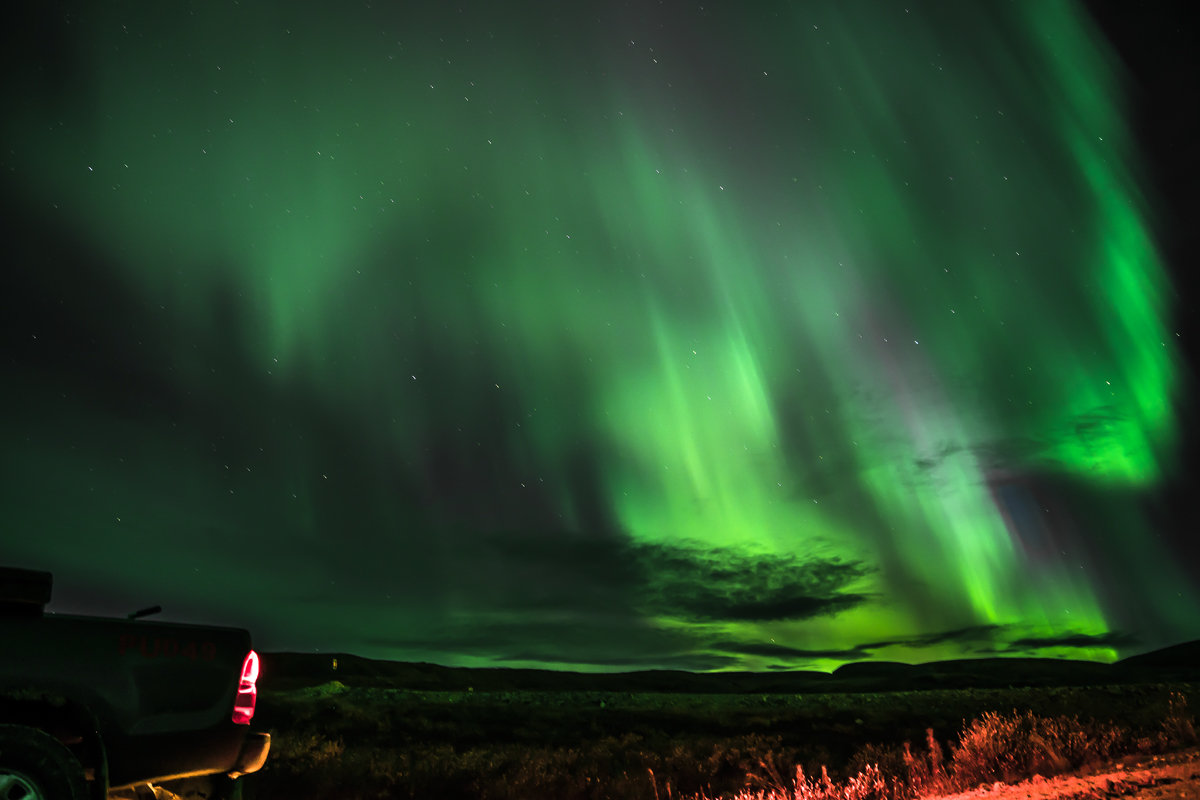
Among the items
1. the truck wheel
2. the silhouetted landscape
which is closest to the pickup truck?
the truck wheel

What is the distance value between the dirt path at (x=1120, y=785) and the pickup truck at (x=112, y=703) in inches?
298

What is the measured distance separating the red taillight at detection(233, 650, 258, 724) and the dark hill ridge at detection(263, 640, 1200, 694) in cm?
6744

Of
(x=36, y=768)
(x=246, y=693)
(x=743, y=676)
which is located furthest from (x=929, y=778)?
(x=743, y=676)

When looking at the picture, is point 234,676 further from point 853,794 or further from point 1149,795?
point 1149,795

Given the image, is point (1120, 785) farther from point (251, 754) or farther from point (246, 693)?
point (246, 693)

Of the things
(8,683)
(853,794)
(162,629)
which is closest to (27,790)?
(8,683)

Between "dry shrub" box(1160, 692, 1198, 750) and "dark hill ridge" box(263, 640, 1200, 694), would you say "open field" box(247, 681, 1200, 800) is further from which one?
"dark hill ridge" box(263, 640, 1200, 694)

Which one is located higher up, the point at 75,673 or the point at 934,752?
the point at 75,673

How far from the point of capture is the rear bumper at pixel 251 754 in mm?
5328

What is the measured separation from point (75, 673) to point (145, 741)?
0.61 metres

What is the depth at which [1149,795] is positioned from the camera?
7293mm

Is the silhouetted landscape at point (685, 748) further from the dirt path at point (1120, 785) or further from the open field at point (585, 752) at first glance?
the dirt path at point (1120, 785)

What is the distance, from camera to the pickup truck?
438cm

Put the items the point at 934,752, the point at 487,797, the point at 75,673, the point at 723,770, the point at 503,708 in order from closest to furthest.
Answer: the point at 75,673
the point at 934,752
the point at 487,797
the point at 723,770
the point at 503,708
